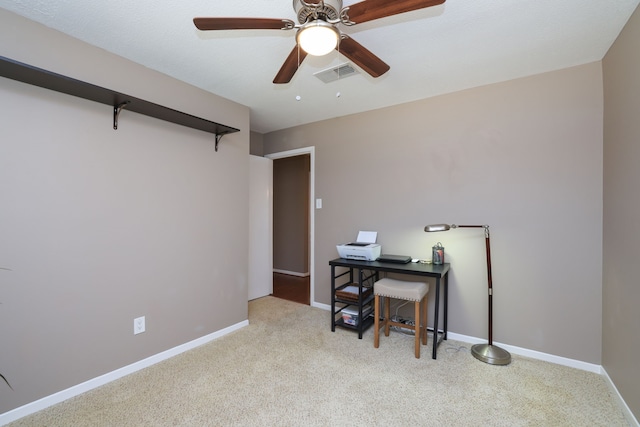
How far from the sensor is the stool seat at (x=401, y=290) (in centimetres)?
241

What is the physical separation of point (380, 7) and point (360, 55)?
1.10ft

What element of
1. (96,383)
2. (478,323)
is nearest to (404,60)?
(478,323)

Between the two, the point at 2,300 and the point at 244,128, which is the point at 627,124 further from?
the point at 2,300

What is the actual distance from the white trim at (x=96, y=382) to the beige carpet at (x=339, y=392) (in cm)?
4

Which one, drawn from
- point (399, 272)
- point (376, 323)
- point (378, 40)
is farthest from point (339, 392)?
point (378, 40)

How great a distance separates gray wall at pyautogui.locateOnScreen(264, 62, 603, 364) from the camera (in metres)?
2.21

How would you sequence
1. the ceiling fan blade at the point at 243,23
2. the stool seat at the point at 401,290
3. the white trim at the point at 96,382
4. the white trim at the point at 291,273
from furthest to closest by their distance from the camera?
the white trim at the point at 291,273
the stool seat at the point at 401,290
the white trim at the point at 96,382
the ceiling fan blade at the point at 243,23

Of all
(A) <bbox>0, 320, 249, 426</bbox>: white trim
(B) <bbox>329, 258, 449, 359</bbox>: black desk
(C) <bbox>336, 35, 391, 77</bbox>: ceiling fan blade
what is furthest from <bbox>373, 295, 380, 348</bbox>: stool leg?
(C) <bbox>336, 35, 391, 77</bbox>: ceiling fan blade

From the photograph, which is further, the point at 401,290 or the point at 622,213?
the point at 401,290

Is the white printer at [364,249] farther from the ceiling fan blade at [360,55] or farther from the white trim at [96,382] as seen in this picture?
the ceiling fan blade at [360,55]

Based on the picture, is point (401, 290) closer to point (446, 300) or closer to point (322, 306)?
point (446, 300)

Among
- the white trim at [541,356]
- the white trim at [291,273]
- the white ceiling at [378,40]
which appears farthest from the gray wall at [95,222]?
the white trim at [291,273]

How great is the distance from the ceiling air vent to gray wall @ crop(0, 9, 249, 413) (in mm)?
1070

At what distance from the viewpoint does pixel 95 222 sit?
1996mm
